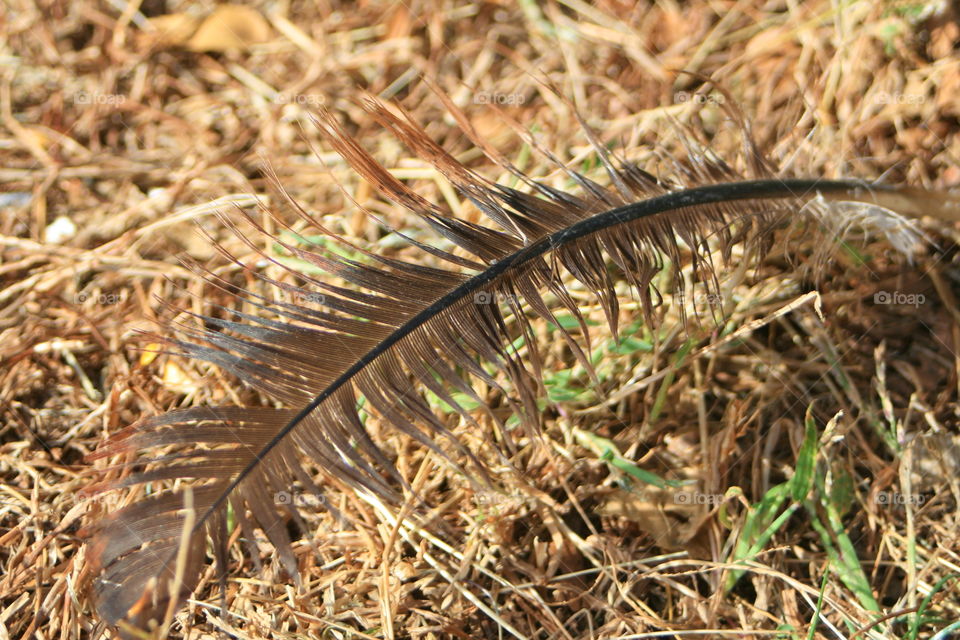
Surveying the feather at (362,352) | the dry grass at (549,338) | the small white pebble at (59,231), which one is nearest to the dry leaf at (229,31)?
the dry grass at (549,338)

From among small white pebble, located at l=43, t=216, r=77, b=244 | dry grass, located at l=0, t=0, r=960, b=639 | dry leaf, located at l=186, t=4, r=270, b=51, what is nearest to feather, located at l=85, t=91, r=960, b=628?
dry grass, located at l=0, t=0, r=960, b=639

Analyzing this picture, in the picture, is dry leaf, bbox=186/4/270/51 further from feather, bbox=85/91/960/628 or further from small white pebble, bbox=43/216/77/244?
feather, bbox=85/91/960/628

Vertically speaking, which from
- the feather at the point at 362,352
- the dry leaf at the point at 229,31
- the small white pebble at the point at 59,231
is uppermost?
the dry leaf at the point at 229,31

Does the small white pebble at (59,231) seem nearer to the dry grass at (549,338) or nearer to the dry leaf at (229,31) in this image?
the dry grass at (549,338)

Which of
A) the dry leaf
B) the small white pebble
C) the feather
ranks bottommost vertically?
the feather

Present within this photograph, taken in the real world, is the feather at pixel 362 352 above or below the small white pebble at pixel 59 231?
below

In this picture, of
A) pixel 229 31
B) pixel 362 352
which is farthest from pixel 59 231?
pixel 362 352

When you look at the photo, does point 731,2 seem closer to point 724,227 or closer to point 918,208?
point 918,208
